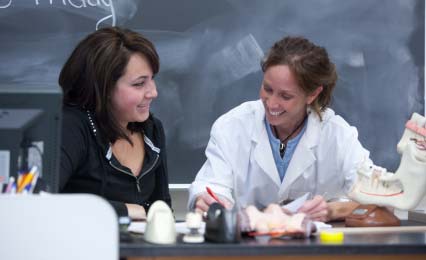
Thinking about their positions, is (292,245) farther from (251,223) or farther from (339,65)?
(339,65)

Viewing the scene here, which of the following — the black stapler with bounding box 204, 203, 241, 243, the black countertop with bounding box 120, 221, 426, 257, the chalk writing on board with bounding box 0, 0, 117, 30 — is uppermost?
the chalk writing on board with bounding box 0, 0, 117, 30

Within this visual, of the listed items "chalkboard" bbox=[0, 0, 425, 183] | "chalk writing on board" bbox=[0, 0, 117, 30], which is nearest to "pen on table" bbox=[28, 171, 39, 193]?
"chalkboard" bbox=[0, 0, 425, 183]

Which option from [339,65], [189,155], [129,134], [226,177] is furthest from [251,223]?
[339,65]

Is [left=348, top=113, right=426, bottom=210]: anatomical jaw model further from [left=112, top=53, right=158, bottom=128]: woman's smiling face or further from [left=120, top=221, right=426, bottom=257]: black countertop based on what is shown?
[left=112, top=53, right=158, bottom=128]: woman's smiling face

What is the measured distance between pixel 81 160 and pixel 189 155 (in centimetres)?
87

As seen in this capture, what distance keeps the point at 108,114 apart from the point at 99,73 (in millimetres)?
143

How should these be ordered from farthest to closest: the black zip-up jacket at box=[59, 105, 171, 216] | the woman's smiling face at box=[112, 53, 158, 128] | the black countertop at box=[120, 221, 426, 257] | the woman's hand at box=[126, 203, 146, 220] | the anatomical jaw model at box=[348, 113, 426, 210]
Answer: the woman's smiling face at box=[112, 53, 158, 128]
the black zip-up jacket at box=[59, 105, 171, 216]
the woman's hand at box=[126, 203, 146, 220]
the anatomical jaw model at box=[348, 113, 426, 210]
the black countertop at box=[120, 221, 426, 257]

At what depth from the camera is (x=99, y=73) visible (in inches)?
102

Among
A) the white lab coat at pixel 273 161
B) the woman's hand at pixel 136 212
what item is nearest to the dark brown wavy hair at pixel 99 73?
the woman's hand at pixel 136 212

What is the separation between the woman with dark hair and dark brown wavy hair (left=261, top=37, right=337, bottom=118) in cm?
43

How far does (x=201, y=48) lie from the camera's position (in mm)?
3355

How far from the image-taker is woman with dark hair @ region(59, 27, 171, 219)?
256 cm

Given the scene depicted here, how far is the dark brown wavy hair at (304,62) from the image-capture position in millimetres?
2658

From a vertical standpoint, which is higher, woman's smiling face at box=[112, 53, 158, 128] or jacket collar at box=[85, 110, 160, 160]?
woman's smiling face at box=[112, 53, 158, 128]
